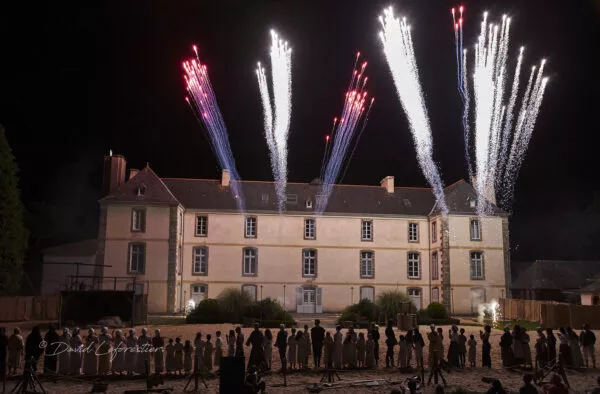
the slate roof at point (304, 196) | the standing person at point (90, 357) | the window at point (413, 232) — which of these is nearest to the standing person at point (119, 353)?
the standing person at point (90, 357)

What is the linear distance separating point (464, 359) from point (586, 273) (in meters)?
32.9

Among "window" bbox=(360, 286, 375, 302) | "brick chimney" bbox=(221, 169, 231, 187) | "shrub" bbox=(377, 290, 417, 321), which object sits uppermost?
"brick chimney" bbox=(221, 169, 231, 187)

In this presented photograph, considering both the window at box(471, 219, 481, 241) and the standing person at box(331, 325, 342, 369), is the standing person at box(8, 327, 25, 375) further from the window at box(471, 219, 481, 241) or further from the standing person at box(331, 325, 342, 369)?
the window at box(471, 219, 481, 241)

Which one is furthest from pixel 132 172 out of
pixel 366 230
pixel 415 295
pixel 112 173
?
pixel 415 295

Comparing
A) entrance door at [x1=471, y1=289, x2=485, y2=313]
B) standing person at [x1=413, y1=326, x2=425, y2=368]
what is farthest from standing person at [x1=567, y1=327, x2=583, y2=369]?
entrance door at [x1=471, y1=289, x2=485, y2=313]

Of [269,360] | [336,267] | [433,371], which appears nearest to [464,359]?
[433,371]

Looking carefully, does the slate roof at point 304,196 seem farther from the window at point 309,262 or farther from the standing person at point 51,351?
the standing person at point 51,351

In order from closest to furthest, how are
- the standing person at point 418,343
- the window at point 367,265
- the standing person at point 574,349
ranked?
the standing person at point 418,343
the standing person at point 574,349
the window at point 367,265

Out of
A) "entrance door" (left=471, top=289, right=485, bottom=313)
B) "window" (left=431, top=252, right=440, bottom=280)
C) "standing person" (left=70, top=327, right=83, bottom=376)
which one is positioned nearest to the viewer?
"standing person" (left=70, top=327, right=83, bottom=376)

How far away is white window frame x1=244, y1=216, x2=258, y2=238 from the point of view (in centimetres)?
3488

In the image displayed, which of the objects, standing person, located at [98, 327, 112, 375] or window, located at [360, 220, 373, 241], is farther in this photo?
window, located at [360, 220, 373, 241]

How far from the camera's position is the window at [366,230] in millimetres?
35750

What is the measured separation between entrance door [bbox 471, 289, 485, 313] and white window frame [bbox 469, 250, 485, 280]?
2.63 feet

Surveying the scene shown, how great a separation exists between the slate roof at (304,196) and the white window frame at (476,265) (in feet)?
8.69
